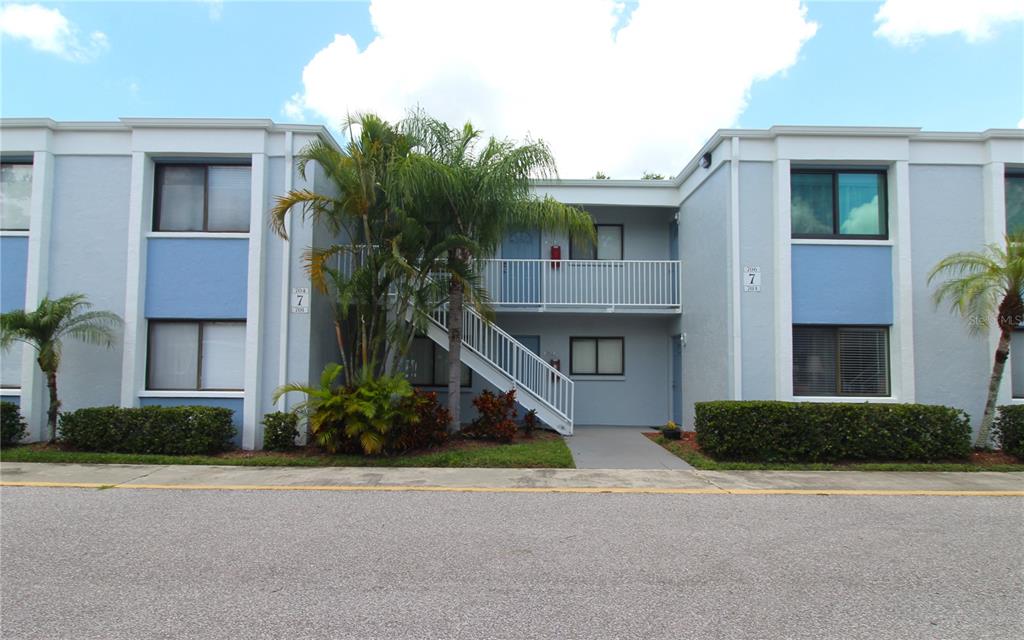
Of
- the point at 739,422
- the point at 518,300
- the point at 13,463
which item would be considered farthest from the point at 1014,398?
the point at 13,463

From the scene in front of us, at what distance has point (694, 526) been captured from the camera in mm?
5953

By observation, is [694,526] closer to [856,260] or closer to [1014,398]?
[856,260]

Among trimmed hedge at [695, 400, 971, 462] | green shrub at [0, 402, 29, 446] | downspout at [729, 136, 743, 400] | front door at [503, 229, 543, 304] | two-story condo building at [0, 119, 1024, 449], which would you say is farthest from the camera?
front door at [503, 229, 543, 304]

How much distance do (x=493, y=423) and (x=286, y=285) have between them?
4571mm

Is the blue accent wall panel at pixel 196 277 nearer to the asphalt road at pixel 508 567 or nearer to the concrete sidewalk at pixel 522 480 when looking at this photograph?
the concrete sidewalk at pixel 522 480

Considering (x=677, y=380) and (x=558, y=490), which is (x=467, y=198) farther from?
(x=677, y=380)

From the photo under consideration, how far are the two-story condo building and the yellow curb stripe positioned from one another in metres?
A: 2.79

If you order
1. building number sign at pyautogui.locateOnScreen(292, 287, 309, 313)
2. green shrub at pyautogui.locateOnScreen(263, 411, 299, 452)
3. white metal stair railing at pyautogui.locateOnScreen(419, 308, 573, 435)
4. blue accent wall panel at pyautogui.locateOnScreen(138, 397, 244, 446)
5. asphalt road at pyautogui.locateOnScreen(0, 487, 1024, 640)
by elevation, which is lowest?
asphalt road at pyautogui.locateOnScreen(0, 487, 1024, 640)

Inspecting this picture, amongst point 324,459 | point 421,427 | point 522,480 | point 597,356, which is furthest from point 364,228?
point 597,356

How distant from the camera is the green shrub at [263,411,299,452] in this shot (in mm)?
9961

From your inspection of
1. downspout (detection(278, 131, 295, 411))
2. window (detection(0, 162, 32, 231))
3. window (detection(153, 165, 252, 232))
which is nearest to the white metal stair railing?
downspout (detection(278, 131, 295, 411))

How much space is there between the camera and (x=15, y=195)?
1097 cm

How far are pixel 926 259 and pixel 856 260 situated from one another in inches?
49.7

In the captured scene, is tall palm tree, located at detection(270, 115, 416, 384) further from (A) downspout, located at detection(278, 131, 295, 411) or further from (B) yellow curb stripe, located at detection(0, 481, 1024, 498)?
(B) yellow curb stripe, located at detection(0, 481, 1024, 498)
